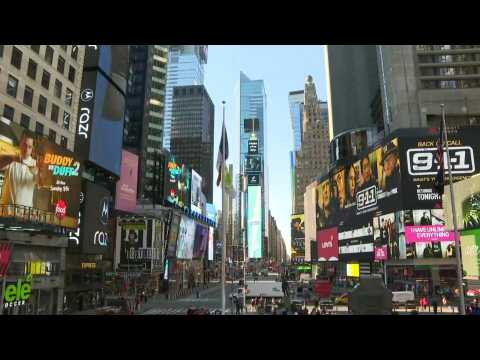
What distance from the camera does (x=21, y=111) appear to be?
39094mm

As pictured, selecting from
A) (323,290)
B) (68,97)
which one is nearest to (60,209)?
(68,97)

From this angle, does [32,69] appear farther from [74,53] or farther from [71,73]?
[74,53]

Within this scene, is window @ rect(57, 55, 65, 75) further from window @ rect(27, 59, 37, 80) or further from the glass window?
window @ rect(27, 59, 37, 80)

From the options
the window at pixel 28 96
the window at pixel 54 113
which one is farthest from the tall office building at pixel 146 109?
the window at pixel 28 96

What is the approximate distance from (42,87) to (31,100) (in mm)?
2380

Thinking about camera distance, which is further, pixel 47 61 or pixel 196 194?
pixel 196 194

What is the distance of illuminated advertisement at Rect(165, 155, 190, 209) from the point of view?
3762 inches

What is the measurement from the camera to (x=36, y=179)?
37750 mm

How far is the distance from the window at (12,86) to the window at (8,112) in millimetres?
1238

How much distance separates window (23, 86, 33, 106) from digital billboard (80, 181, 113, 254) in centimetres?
1385
